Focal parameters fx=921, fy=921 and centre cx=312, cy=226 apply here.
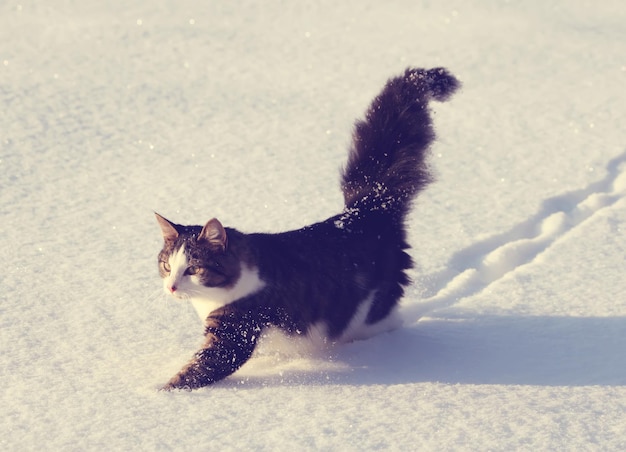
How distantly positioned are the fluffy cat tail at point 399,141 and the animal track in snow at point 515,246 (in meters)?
0.44

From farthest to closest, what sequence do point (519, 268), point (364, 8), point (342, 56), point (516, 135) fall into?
point (364, 8)
point (342, 56)
point (516, 135)
point (519, 268)

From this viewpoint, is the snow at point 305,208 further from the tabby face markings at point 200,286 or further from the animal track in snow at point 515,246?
the tabby face markings at point 200,286

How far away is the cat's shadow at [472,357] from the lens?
9.24 feet

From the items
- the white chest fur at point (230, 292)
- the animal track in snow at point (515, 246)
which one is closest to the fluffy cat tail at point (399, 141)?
the animal track in snow at point (515, 246)

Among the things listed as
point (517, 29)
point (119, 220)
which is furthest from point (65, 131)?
point (517, 29)

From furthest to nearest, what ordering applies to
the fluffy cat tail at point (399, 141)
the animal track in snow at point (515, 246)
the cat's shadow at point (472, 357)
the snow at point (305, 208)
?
the animal track in snow at point (515, 246) < the fluffy cat tail at point (399, 141) < the cat's shadow at point (472, 357) < the snow at point (305, 208)

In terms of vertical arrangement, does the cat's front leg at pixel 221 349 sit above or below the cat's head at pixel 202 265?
below

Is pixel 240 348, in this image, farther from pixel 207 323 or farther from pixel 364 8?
pixel 364 8

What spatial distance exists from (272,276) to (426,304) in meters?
0.81

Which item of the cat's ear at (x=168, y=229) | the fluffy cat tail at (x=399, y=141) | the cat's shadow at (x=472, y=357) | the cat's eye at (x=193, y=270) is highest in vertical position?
the fluffy cat tail at (x=399, y=141)

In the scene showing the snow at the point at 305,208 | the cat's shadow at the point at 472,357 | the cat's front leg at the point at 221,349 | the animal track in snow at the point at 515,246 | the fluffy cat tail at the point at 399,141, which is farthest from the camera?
the animal track in snow at the point at 515,246

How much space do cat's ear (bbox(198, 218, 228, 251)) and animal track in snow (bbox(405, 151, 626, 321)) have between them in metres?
0.90

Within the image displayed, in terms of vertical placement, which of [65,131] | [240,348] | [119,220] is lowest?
[240,348]

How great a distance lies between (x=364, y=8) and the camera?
6.99 meters
